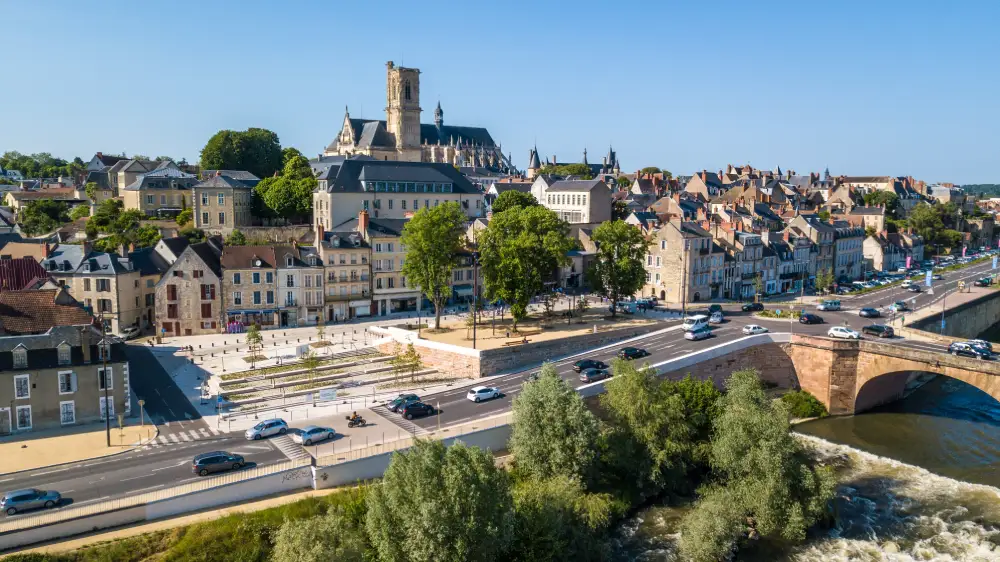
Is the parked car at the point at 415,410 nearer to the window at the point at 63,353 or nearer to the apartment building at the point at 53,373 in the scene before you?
the apartment building at the point at 53,373

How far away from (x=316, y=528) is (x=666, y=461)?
15.7 metres

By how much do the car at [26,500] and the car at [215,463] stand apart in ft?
14.3

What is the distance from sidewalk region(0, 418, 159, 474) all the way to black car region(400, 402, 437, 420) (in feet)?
34.6

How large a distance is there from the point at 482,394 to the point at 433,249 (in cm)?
1401

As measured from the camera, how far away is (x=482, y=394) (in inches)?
1438

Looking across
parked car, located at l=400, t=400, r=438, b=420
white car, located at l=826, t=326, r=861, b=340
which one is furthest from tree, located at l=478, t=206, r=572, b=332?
white car, located at l=826, t=326, r=861, b=340

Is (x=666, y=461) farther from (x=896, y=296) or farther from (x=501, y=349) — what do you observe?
(x=896, y=296)

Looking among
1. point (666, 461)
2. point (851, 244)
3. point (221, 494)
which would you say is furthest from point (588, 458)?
point (851, 244)

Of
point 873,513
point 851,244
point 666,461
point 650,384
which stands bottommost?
point 873,513

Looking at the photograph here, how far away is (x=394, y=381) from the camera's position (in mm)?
40469

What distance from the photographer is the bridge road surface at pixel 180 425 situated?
85.4ft

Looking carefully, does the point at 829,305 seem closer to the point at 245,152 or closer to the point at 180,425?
the point at 180,425

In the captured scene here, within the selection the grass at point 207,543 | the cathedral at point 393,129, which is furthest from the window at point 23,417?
the cathedral at point 393,129

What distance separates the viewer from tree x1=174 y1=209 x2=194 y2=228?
6694cm
